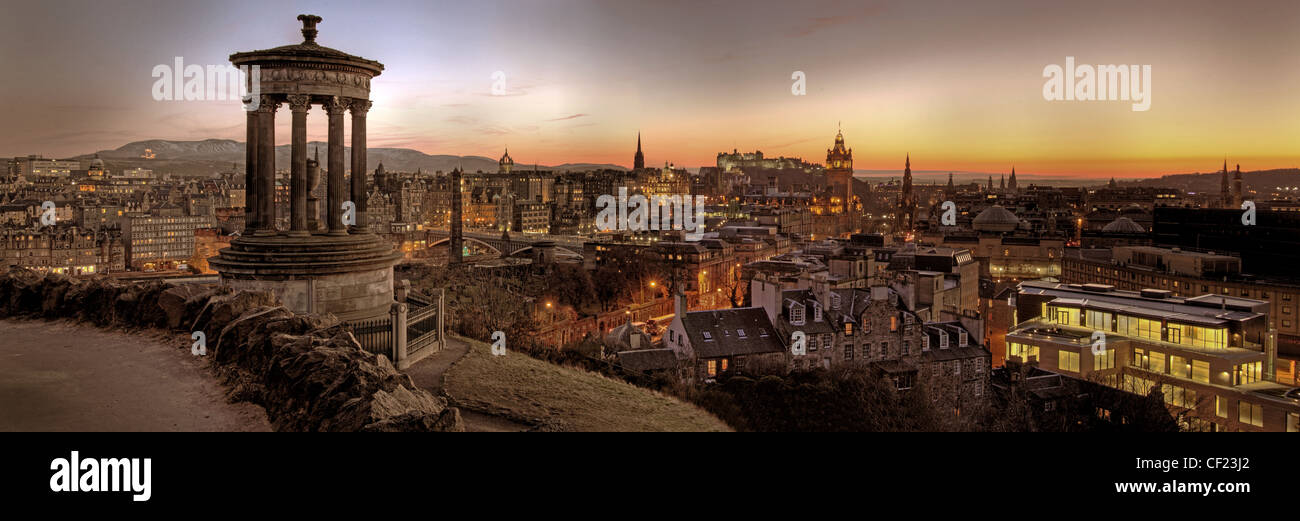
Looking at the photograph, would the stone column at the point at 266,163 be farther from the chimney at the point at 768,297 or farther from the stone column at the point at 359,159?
the chimney at the point at 768,297

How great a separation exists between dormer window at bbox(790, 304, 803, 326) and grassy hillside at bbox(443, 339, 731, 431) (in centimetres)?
1255

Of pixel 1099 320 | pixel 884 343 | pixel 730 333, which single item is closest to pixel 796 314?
pixel 730 333

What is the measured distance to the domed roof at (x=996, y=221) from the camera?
80750mm

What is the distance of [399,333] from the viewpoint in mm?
10922

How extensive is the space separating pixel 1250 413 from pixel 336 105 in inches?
974

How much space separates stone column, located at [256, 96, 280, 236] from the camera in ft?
41.2

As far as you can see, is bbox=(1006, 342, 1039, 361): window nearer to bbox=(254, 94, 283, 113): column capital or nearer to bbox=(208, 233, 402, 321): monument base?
bbox=(208, 233, 402, 321): monument base

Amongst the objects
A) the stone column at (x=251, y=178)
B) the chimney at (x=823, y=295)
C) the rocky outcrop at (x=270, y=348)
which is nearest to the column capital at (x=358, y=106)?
the stone column at (x=251, y=178)

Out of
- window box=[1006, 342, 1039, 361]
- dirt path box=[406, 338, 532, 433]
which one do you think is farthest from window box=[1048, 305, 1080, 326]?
dirt path box=[406, 338, 532, 433]

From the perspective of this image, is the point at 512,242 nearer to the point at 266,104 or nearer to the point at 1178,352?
the point at 1178,352
